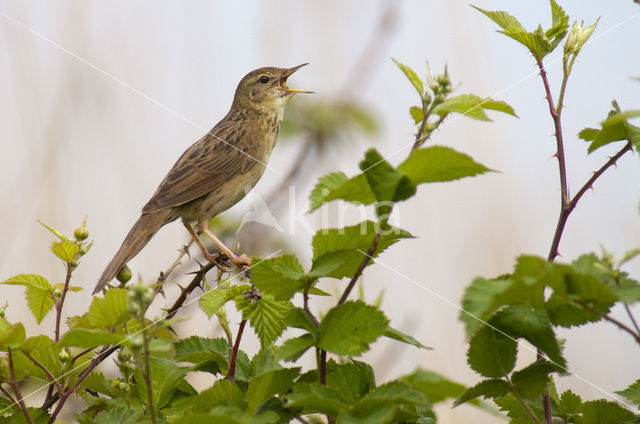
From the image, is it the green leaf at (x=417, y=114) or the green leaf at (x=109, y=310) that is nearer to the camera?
the green leaf at (x=109, y=310)

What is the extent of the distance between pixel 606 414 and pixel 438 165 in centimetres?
55

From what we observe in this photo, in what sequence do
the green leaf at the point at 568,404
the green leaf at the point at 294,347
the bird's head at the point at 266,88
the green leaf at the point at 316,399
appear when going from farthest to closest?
the bird's head at the point at 266,88 → the green leaf at the point at 568,404 → the green leaf at the point at 294,347 → the green leaf at the point at 316,399

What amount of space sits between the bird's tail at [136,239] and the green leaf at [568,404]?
1.60 meters

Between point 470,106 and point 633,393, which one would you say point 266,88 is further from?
point 633,393

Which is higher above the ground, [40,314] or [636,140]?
[636,140]

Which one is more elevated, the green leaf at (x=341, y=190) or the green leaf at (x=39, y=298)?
the green leaf at (x=341, y=190)

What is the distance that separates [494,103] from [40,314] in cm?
102

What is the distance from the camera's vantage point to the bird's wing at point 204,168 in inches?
127

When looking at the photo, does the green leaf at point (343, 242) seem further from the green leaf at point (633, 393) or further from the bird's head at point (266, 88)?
the bird's head at point (266, 88)

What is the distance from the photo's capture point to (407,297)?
372 centimetres

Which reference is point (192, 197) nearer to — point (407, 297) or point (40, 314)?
point (407, 297)

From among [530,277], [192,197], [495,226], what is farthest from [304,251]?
[530,277]

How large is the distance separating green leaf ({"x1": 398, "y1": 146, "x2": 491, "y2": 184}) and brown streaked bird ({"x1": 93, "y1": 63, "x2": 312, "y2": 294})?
1.79 metres

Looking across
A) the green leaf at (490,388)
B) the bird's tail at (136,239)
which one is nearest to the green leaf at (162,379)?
the green leaf at (490,388)
